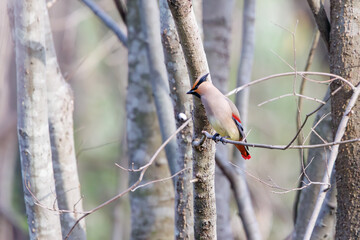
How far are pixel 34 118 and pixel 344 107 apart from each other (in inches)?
70.1

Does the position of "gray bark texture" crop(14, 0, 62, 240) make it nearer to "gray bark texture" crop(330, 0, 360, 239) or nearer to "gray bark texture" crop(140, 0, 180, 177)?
"gray bark texture" crop(140, 0, 180, 177)

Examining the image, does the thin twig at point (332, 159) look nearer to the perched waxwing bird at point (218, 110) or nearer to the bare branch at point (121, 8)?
the perched waxwing bird at point (218, 110)

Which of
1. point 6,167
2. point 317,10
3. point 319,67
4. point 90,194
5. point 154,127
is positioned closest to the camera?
point 317,10

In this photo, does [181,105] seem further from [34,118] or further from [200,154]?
[34,118]

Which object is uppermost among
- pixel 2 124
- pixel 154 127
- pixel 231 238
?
pixel 2 124

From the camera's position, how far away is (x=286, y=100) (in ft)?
40.9

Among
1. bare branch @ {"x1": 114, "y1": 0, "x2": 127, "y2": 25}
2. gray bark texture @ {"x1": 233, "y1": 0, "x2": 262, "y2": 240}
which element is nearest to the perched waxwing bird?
gray bark texture @ {"x1": 233, "y1": 0, "x2": 262, "y2": 240}

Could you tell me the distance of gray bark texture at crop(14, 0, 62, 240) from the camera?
3.13m

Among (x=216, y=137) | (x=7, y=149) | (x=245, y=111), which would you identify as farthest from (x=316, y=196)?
(x=7, y=149)

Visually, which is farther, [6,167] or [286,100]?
[286,100]

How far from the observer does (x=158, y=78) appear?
13.3 ft

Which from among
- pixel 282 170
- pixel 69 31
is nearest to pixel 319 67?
pixel 282 170

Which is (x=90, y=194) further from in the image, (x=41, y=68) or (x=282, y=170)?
(x=41, y=68)

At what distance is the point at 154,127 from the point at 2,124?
5069 mm
